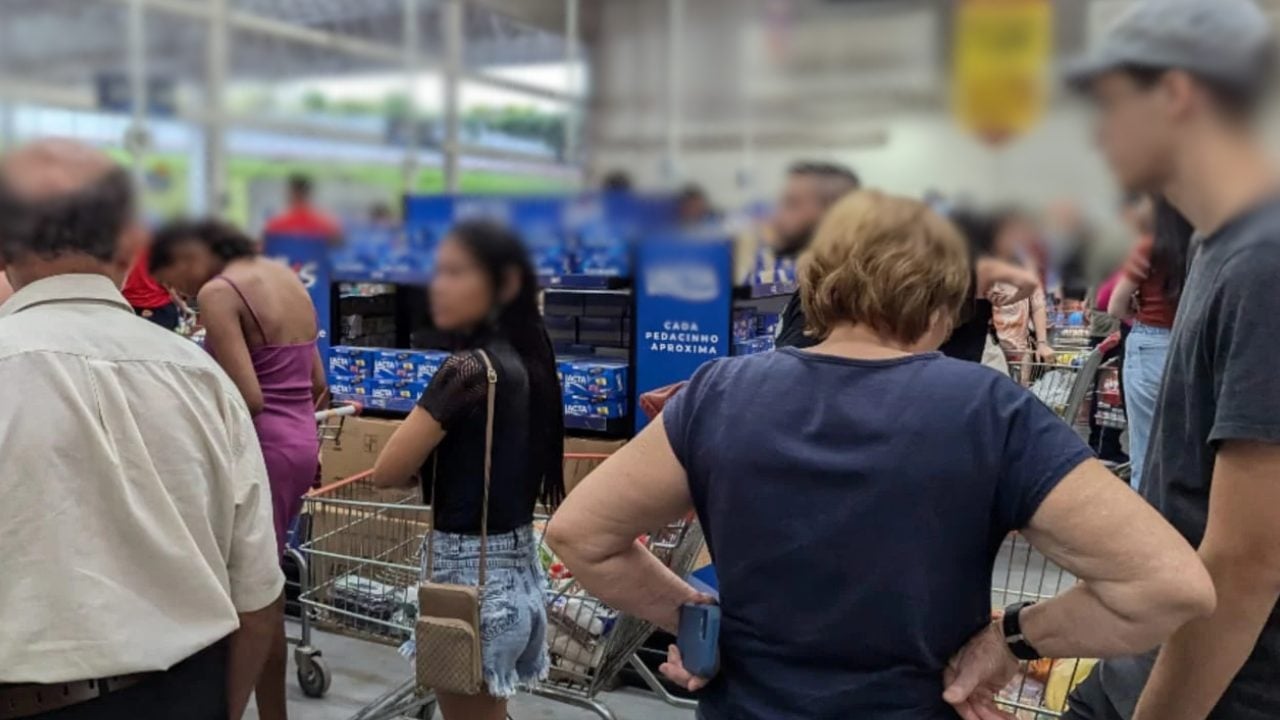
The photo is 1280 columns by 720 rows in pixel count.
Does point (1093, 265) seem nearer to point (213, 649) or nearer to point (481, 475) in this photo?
point (213, 649)

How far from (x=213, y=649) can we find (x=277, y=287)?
0.91m

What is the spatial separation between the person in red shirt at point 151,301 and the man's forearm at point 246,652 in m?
0.52

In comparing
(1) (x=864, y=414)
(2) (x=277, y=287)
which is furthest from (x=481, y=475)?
(1) (x=864, y=414)

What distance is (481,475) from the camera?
201 cm

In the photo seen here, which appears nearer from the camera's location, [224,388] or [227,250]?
[227,250]

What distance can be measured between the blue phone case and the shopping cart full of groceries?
3.68ft

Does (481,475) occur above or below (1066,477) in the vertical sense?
below

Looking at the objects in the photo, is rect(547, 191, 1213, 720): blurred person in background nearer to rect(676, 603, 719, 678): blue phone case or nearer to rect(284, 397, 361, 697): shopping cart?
rect(676, 603, 719, 678): blue phone case

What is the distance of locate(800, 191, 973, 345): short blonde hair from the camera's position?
3.07 ft

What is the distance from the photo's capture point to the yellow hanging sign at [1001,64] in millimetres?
504

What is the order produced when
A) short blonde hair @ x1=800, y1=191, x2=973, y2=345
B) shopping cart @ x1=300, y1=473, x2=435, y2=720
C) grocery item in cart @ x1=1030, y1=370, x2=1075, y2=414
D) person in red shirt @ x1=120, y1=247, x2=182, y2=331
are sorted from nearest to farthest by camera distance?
short blonde hair @ x1=800, y1=191, x2=973, y2=345
person in red shirt @ x1=120, y1=247, x2=182, y2=331
shopping cart @ x1=300, y1=473, x2=435, y2=720
grocery item in cart @ x1=1030, y1=370, x2=1075, y2=414

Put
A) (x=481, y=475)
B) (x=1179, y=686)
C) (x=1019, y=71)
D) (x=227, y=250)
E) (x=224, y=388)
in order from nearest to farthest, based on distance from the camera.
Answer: (x=1019, y=71) < (x=227, y=250) < (x=1179, y=686) < (x=224, y=388) < (x=481, y=475)

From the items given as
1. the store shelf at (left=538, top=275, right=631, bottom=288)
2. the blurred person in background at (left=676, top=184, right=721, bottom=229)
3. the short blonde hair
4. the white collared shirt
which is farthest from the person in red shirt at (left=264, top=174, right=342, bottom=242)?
the white collared shirt

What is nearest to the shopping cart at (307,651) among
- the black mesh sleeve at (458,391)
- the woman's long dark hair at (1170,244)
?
the black mesh sleeve at (458,391)
